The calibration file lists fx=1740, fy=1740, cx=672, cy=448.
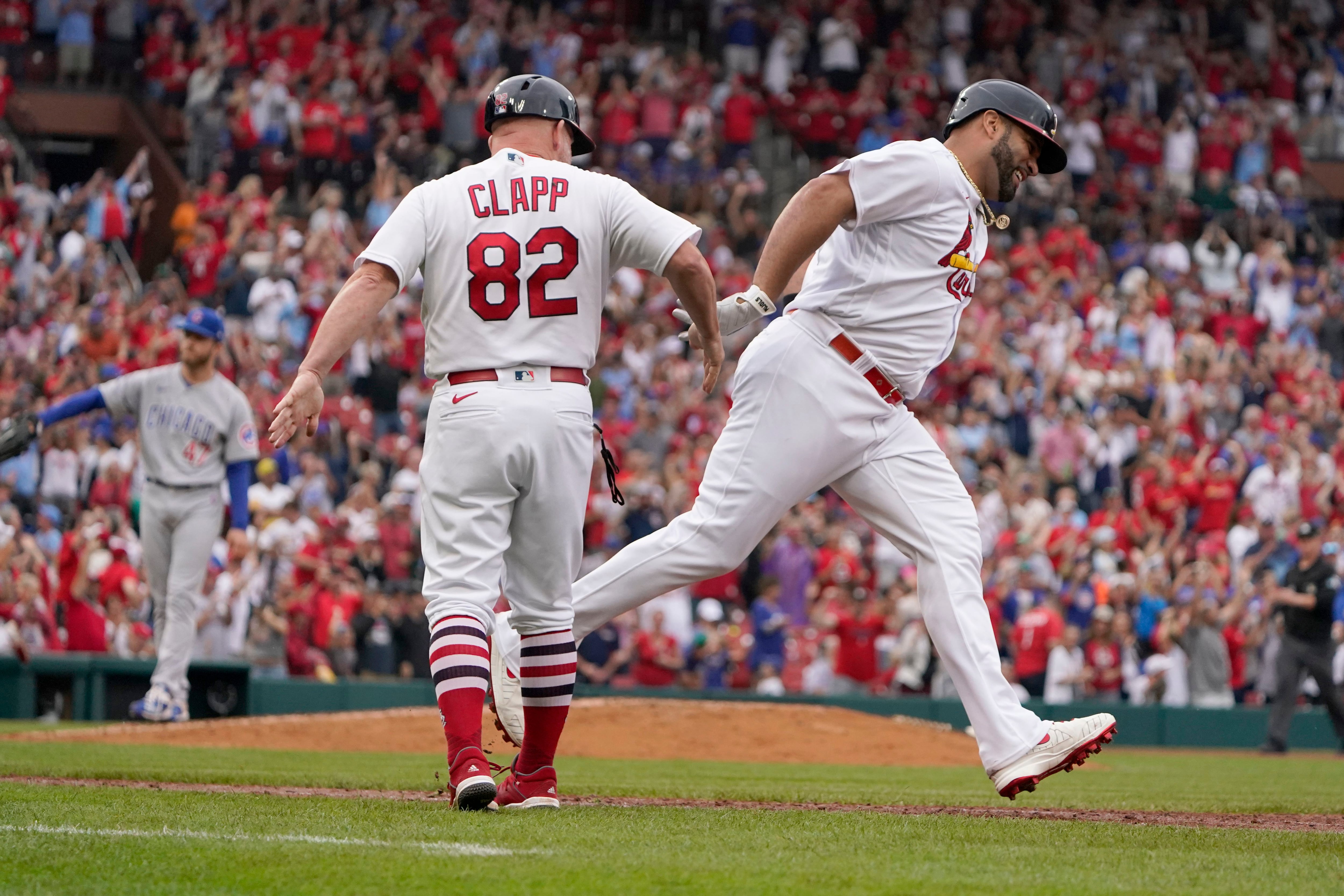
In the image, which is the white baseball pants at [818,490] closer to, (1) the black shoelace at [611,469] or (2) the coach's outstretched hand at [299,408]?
(1) the black shoelace at [611,469]

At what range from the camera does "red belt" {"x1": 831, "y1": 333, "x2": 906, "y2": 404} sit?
244 inches

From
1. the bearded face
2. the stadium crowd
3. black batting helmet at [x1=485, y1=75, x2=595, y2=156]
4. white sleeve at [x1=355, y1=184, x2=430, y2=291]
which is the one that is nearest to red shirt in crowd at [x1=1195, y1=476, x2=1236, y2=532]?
the stadium crowd

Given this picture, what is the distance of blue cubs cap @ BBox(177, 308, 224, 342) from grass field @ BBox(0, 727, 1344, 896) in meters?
3.75

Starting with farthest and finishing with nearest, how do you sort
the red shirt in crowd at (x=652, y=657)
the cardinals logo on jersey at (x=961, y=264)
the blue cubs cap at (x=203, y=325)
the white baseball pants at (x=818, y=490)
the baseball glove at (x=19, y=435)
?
the red shirt in crowd at (x=652, y=657) < the blue cubs cap at (x=203, y=325) < the baseball glove at (x=19, y=435) < the cardinals logo on jersey at (x=961, y=264) < the white baseball pants at (x=818, y=490)

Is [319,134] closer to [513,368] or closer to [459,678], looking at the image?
[513,368]

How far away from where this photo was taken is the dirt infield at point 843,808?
635 cm

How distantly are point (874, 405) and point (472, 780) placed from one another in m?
1.95

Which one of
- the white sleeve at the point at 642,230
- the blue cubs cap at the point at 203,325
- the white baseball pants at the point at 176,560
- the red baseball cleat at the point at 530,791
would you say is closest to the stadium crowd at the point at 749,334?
the white baseball pants at the point at 176,560

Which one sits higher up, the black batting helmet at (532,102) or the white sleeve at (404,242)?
the black batting helmet at (532,102)

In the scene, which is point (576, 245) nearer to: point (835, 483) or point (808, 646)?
point (835, 483)

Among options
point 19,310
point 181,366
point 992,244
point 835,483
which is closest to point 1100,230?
point 992,244

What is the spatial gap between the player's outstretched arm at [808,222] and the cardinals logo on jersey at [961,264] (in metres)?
0.42

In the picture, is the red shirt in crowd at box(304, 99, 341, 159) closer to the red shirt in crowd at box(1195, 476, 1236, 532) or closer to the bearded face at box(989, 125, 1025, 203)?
the red shirt in crowd at box(1195, 476, 1236, 532)

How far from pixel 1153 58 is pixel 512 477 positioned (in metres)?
25.9
